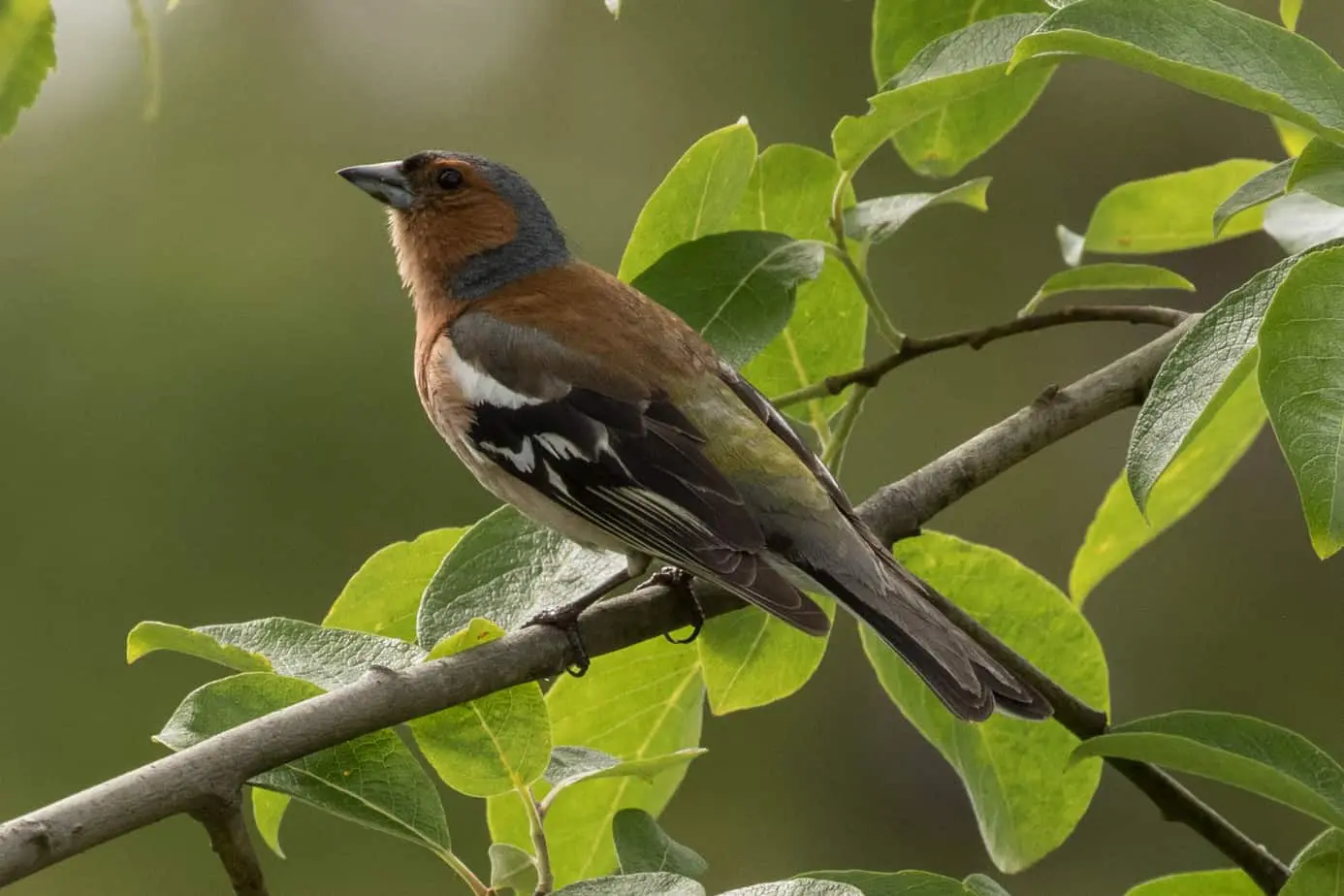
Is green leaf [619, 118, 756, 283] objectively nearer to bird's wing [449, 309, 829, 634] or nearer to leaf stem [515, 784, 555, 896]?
bird's wing [449, 309, 829, 634]

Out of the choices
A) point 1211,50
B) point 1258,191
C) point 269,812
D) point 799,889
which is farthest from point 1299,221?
point 269,812

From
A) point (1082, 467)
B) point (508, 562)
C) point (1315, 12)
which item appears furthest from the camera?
point (1315, 12)

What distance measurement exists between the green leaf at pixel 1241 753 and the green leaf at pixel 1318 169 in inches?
19.0

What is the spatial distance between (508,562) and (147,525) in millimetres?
6271

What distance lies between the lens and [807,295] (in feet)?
7.73

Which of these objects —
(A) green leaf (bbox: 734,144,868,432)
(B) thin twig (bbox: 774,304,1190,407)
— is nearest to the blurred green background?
(A) green leaf (bbox: 734,144,868,432)

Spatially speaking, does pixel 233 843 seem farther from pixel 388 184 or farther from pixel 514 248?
pixel 388 184

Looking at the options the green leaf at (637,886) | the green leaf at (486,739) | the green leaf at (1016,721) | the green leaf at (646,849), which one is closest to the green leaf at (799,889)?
the green leaf at (637,886)

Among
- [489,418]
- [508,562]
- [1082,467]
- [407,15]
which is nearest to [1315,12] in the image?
[1082,467]

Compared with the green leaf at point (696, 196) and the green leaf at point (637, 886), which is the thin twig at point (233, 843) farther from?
the green leaf at point (696, 196)

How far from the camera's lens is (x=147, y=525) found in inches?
306

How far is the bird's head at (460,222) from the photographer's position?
3404 millimetres

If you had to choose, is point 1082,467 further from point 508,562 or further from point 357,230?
point 508,562

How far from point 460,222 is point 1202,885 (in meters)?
2.34
